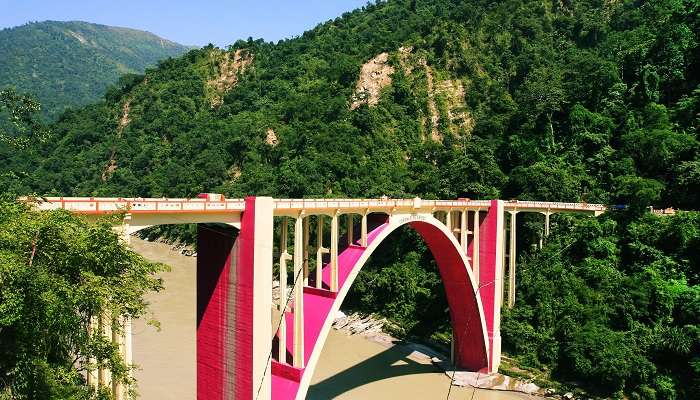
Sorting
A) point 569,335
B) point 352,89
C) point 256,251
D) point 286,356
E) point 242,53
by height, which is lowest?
point 569,335

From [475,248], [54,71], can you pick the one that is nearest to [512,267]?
[475,248]

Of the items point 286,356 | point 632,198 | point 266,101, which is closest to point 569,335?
point 632,198

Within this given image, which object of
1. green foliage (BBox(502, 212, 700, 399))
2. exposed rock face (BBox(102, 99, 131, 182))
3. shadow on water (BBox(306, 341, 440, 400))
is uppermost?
exposed rock face (BBox(102, 99, 131, 182))

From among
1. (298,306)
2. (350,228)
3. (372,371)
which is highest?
(350,228)

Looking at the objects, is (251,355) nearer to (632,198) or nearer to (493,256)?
(493,256)

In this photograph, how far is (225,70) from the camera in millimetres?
76000

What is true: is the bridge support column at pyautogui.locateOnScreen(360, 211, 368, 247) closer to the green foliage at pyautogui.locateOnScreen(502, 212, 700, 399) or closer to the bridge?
the bridge

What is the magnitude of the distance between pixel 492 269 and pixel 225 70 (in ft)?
206

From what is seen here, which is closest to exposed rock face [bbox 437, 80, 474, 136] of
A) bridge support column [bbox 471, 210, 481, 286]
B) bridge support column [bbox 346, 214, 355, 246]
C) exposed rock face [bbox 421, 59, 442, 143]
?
exposed rock face [bbox 421, 59, 442, 143]

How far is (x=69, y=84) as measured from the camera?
154m

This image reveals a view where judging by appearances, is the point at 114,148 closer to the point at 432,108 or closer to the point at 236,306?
the point at 432,108

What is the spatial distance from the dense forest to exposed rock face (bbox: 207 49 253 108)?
0.84ft

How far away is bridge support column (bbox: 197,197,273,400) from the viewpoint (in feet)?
35.4

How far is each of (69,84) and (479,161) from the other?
15369 centimetres
